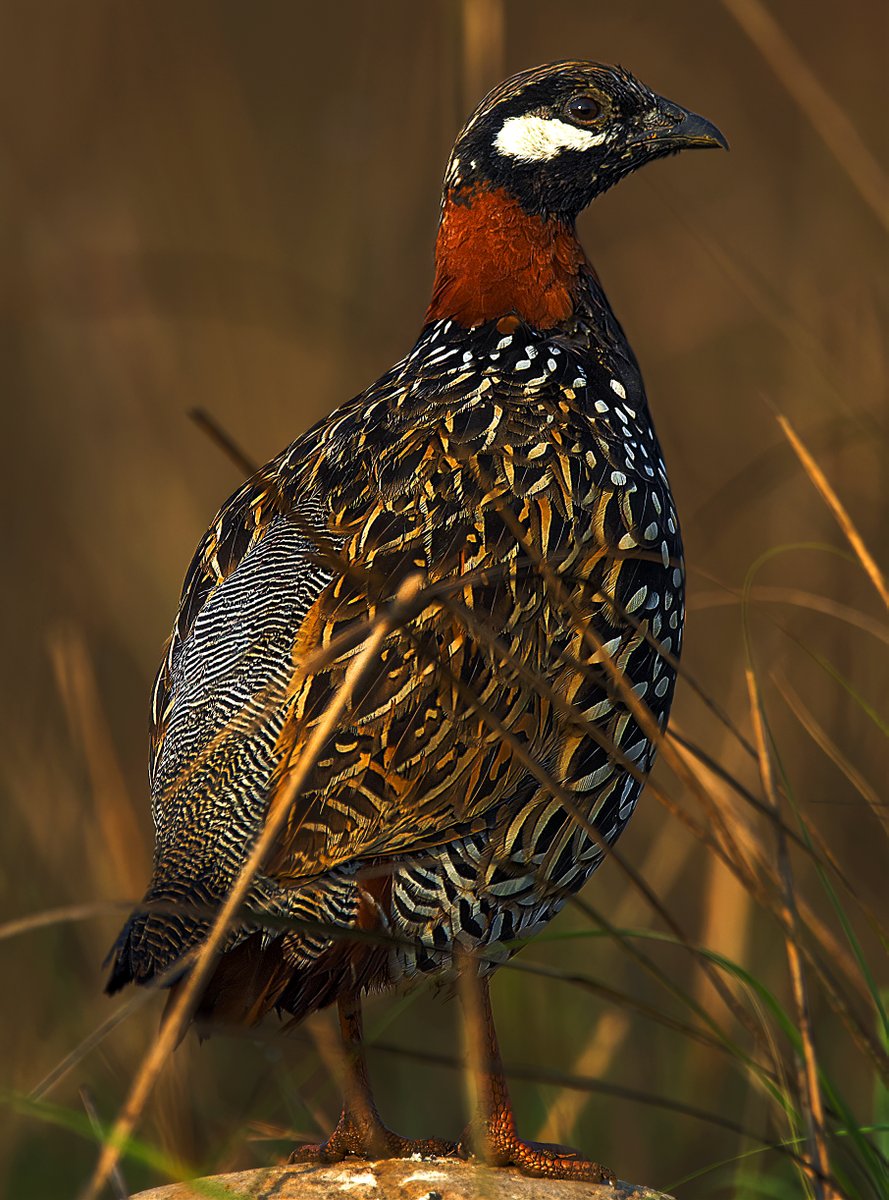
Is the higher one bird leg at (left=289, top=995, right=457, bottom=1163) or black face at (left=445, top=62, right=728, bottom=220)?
black face at (left=445, top=62, right=728, bottom=220)

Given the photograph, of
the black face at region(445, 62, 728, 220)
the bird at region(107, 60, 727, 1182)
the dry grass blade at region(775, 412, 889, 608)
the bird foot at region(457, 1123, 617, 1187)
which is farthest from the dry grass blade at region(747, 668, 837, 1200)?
the black face at region(445, 62, 728, 220)

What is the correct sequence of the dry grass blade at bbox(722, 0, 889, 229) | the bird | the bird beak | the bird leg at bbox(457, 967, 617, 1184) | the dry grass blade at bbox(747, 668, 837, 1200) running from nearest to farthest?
the dry grass blade at bbox(747, 668, 837, 1200) → the bird → the bird leg at bbox(457, 967, 617, 1184) → the dry grass blade at bbox(722, 0, 889, 229) → the bird beak

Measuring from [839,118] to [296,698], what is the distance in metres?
2.06

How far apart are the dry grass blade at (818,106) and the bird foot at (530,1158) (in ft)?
7.80

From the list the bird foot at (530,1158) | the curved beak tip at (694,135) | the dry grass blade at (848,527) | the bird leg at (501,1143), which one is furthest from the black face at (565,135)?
the bird foot at (530,1158)

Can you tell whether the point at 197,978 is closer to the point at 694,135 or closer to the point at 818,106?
the point at 818,106

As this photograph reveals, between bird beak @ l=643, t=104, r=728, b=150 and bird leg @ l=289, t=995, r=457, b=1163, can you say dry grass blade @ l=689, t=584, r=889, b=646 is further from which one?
bird beak @ l=643, t=104, r=728, b=150

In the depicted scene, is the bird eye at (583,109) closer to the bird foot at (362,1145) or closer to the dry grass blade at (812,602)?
the dry grass blade at (812,602)

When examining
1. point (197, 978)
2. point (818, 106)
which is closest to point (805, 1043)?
point (197, 978)

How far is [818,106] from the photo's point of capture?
435 centimetres

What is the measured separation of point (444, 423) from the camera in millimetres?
4102

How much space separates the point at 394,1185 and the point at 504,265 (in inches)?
90.9

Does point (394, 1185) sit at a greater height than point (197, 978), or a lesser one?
lesser

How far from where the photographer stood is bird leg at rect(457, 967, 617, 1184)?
3.88 metres
